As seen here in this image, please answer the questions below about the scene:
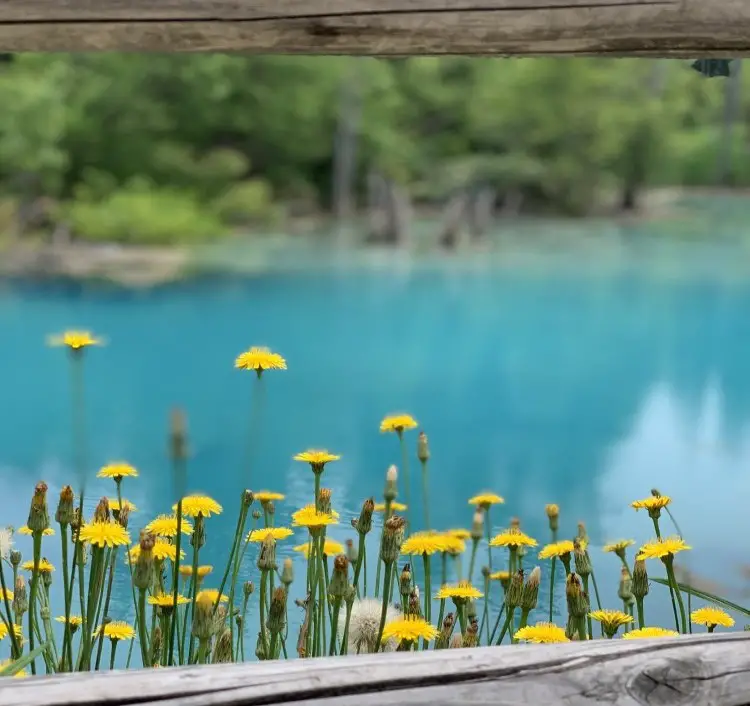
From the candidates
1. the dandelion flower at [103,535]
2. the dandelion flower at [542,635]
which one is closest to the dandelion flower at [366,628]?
the dandelion flower at [542,635]

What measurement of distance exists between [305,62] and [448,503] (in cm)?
1062

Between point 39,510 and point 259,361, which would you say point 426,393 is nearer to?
point 259,361

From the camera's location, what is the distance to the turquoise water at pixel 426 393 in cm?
341

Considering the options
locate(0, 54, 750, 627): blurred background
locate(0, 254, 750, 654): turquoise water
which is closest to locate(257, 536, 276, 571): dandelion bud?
locate(0, 54, 750, 627): blurred background

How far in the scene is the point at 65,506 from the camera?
0.78 metres

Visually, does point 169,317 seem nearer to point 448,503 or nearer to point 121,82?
point 448,503

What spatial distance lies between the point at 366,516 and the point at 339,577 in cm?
10

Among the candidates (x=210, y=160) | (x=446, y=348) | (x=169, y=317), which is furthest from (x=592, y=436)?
(x=210, y=160)

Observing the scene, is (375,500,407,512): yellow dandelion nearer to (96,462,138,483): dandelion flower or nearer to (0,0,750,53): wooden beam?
(96,462,138,483): dandelion flower

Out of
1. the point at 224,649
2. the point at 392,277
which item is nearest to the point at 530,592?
the point at 224,649

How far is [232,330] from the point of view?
665cm

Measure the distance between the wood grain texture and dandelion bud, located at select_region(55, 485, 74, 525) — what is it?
219mm

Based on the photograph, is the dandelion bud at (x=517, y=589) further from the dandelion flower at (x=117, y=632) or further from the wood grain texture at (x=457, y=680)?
the dandelion flower at (x=117, y=632)

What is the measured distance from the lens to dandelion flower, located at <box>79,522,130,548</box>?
2.52ft
